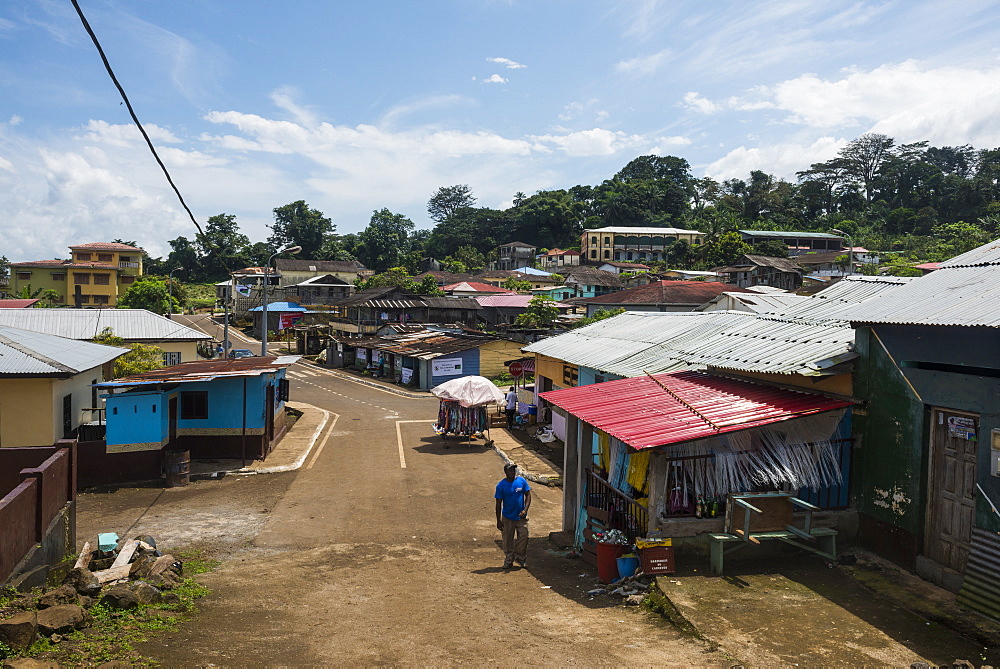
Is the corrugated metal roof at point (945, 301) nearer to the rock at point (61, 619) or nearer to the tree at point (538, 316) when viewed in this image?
the rock at point (61, 619)

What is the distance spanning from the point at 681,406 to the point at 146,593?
794 cm

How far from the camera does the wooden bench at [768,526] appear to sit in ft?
30.5

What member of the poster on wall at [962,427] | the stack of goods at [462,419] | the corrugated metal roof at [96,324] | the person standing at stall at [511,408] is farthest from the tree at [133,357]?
the poster on wall at [962,427]

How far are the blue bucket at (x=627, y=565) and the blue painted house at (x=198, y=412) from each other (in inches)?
456

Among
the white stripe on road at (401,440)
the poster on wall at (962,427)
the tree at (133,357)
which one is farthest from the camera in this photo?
the tree at (133,357)

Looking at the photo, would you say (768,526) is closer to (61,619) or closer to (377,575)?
(377,575)

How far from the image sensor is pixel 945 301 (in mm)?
8758

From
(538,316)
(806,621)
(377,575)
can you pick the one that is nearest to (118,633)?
(377,575)

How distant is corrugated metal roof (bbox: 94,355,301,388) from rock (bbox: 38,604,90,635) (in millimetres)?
9973

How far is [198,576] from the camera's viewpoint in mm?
10023

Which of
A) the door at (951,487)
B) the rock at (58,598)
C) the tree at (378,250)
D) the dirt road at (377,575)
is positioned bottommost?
the dirt road at (377,575)

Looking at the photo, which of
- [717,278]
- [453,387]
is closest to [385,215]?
[717,278]

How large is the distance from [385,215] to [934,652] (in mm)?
116213

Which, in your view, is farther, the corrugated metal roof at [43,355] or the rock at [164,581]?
the corrugated metal roof at [43,355]
